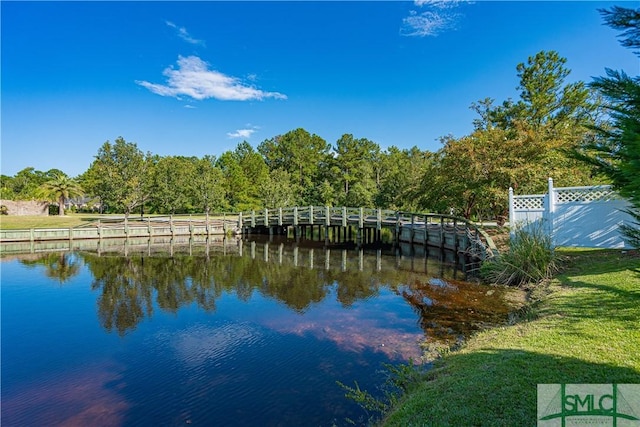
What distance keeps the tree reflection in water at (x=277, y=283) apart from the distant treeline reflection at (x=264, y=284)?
25 mm

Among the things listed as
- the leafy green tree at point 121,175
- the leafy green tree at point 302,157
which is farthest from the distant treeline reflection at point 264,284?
the leafy green tree at point 302,157

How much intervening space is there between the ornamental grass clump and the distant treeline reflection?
28.8 inches

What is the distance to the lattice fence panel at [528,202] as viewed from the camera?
12609 millimetres

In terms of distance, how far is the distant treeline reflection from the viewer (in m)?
8.90

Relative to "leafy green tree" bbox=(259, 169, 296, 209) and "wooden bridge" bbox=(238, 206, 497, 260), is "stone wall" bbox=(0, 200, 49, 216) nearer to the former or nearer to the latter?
"leafy green tree" bbox=(259, 169, 296, 209)

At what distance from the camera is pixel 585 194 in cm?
1168

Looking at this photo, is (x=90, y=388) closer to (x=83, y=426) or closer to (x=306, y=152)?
(x=83, y=426)

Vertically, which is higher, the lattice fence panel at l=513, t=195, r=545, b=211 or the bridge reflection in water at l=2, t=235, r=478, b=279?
the lattice fence panel at l=513, t=195, r=545, b=211

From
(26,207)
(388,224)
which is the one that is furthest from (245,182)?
(26,207)

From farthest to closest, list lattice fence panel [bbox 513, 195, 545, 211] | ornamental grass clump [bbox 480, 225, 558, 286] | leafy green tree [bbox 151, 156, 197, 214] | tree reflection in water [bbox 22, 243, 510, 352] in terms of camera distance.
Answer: leafy green tree [bbox 151, 156, 197, 214], lattice fence panel [bbox 513, 195, 545, 211], ornamental grass clump [bbox 480, 225, 558, 286], tree reflection in water [bbox 22, 243, 510, 352]

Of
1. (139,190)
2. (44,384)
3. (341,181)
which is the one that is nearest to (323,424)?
(44,384)

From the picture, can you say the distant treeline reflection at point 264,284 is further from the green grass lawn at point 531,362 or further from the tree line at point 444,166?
the tree line at point 444,166

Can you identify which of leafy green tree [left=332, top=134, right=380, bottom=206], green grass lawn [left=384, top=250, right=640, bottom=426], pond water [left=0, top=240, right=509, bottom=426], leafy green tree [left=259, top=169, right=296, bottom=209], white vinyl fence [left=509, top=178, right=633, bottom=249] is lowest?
pond water [left=0, top=240, right=509, bottom=426]

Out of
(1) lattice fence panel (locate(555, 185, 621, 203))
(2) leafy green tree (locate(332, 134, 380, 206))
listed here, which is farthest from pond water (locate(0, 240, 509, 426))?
(2) leafy green tree (locate(332, 134, 380, 206))
